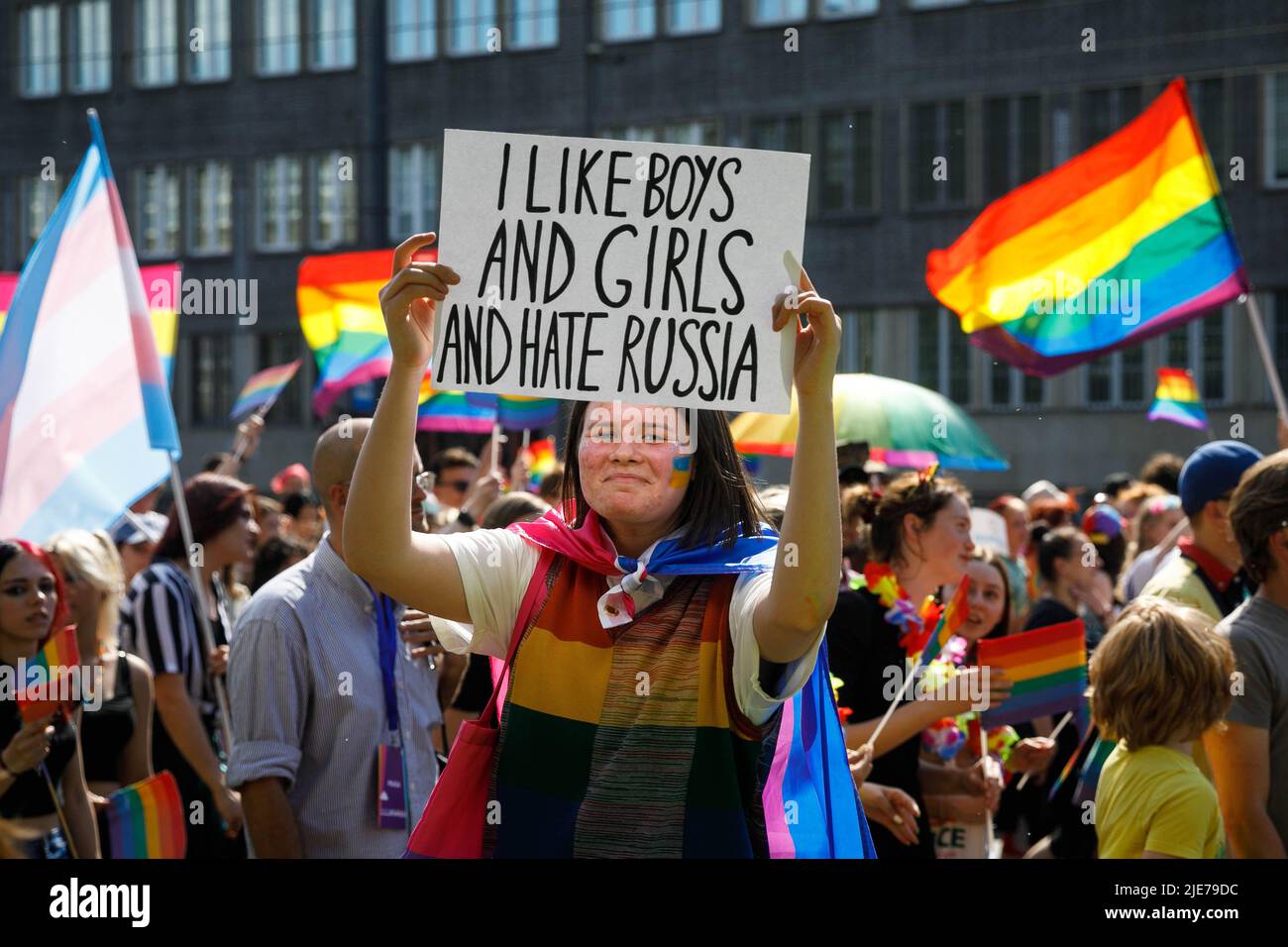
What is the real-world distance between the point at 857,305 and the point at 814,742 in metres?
26.8

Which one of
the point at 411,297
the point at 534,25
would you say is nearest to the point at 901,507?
the point at 411,297

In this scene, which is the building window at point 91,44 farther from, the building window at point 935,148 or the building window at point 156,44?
the building window at point 935,148

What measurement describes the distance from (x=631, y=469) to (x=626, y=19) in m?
28.3

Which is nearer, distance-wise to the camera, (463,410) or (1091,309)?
(1091,309)

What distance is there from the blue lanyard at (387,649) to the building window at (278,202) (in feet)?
98.9

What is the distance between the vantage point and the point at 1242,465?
4.93m

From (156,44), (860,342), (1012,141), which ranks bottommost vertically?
(860,342)

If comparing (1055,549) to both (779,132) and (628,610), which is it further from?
(779,132)

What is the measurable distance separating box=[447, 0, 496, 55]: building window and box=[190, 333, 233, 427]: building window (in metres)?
8.36

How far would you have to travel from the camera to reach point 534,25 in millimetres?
29562

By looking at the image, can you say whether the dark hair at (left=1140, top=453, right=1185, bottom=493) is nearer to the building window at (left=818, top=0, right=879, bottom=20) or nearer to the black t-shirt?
the black t-shirt

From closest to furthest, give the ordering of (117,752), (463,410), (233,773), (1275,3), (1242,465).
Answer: (233,773), (1242,465), (117,752), (463,410), (1275,3)
